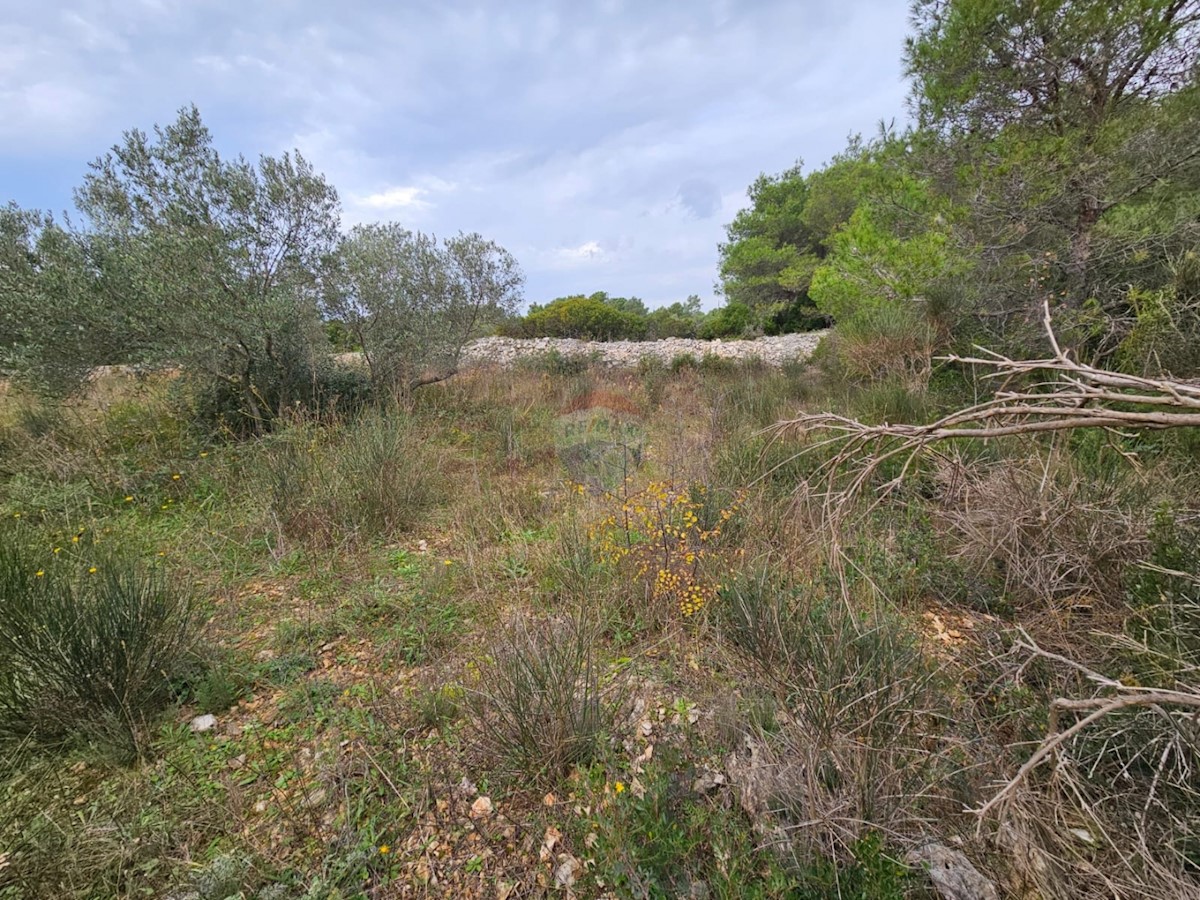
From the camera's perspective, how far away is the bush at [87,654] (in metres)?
1.73

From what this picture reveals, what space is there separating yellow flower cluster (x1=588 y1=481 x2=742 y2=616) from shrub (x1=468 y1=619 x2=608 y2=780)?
74cm

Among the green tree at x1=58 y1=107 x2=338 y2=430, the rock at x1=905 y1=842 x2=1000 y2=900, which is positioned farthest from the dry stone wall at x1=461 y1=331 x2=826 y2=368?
the rock at x1=905 y1=842 x2=1000 y2=900

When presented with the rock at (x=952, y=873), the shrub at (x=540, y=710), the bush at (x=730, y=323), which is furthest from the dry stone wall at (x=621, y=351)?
the rock at (x=952, y=873)

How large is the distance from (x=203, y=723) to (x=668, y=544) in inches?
85.7

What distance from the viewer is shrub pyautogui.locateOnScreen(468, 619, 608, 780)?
1.58 m

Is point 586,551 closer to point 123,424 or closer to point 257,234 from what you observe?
point 257,234

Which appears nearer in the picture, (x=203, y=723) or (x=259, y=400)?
(x=203, y=723)

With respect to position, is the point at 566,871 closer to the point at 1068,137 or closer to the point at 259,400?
the point at 259,400

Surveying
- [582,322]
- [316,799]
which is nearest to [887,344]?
[316,799]

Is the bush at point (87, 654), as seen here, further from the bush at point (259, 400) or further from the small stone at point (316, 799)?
the bush at point (259, 400)

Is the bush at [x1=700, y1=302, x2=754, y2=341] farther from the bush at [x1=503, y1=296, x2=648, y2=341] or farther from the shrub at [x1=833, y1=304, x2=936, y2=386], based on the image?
the shrub at [x1=833, y1=304, x2=936, y2=386]

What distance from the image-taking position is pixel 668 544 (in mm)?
2566

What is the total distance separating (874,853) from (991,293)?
6.07 metres

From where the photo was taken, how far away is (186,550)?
3.09 m
